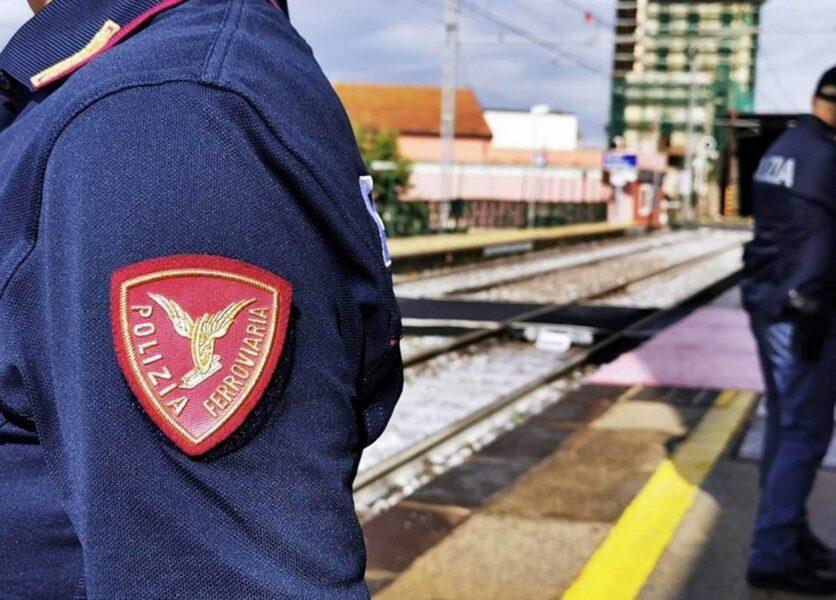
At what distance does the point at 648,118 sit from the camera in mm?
97500

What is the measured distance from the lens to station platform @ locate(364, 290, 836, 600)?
419 cm

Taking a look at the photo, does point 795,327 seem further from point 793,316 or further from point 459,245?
point 459,245

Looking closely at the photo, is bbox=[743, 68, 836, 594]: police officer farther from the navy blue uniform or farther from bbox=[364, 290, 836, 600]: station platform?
bbox=[364, 290, 836, 600]: station platform

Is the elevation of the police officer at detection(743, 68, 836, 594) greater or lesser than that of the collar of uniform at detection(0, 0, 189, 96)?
lesser

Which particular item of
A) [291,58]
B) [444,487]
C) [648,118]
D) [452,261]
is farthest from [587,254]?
[648,118]

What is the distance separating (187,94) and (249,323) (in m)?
0.19

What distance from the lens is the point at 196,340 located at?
82 cm

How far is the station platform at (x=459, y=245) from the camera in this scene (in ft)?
66.4

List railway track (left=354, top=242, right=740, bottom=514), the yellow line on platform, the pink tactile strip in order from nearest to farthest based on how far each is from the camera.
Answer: the yellow line on platform → railway track (left=354, top=242, right=740, bottom=514) → the pink tactile strip

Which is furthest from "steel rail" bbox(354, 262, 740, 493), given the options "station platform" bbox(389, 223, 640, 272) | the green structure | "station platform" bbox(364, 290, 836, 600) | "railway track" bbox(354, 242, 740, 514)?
the green structure

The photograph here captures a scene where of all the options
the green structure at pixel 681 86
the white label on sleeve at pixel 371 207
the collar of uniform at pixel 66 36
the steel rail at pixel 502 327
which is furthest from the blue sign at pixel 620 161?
the collar of uniform at pixel 66 36

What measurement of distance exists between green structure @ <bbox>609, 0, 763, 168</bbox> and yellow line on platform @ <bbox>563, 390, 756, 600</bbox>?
65.0 m

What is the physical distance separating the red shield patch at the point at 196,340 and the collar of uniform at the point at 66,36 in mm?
261

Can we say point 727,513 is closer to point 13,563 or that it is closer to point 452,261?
point 13,563
